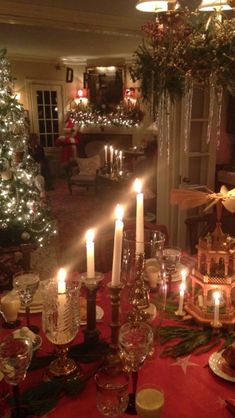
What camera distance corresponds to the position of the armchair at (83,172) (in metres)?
7.27

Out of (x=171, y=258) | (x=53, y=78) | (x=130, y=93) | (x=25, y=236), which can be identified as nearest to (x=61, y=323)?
(x=171, y=258)

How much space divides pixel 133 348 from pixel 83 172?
6537mm

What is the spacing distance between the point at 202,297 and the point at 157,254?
0.85 feet

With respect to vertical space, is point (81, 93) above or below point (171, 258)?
above

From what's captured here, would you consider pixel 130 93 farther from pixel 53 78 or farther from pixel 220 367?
pixel 220 367

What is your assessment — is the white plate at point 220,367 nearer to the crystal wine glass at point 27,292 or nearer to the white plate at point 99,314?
the white plate at point 99,314

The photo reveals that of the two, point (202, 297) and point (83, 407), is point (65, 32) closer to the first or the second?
point (202, 297)

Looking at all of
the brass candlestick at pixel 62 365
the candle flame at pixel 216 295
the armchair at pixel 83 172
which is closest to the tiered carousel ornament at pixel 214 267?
the candle flame at pixel 216 295

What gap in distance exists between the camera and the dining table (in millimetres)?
1076

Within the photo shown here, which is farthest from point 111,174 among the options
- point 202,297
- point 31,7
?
point 202,297

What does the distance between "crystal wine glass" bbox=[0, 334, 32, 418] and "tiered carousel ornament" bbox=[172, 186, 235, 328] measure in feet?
2.28

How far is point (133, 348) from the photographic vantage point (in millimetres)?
1045

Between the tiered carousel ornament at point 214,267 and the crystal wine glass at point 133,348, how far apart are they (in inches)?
16.2

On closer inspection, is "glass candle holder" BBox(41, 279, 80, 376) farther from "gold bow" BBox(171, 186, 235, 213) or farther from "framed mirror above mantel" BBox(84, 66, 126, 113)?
"framed mirror above mantel" BBox(84, 66, 126, 113)
